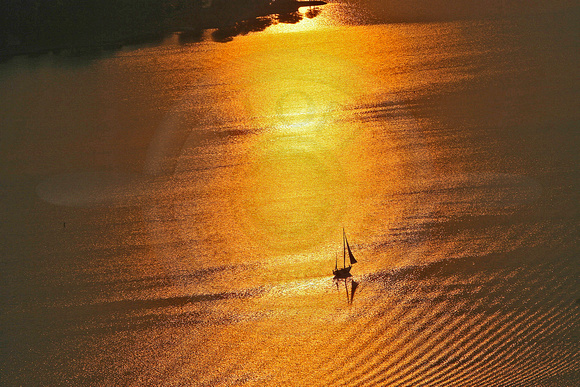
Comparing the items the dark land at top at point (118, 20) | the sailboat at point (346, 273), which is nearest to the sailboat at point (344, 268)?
the sailboat at point (346, 273)

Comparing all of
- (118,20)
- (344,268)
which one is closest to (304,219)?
(344,268)

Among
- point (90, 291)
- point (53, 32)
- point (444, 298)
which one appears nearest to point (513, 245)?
point (444, 298)

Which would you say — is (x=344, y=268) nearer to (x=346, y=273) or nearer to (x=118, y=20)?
(x=346, y=273)

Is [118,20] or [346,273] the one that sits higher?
[118,20]

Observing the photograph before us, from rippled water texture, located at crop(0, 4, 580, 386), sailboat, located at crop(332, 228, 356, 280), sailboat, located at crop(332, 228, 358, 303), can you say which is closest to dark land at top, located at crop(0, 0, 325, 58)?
rippled water texture, located at crop(0, 4, 580, 386)

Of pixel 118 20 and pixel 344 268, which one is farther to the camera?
pixel 118 20
